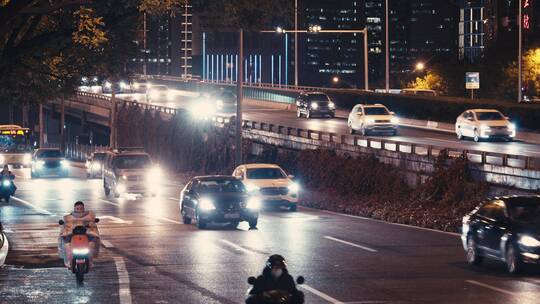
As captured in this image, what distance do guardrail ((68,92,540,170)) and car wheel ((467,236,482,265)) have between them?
1172cm

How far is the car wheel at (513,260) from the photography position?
2059 centimetres

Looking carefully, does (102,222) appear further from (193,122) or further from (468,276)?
(193,122)

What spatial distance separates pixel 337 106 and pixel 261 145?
30.1 meters

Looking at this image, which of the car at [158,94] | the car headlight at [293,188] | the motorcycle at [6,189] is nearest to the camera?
the car headlight at [293,188]

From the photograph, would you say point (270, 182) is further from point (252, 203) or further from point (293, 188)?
point (252, 203)

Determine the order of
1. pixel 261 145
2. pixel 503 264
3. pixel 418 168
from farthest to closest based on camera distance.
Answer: pixel 261 145
pixel 418 168
pixel 503 264

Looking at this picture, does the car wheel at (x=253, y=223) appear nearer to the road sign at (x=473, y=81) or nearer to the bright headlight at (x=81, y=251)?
the bright headlight at (x=81, y=251)

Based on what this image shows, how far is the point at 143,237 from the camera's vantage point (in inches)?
1148

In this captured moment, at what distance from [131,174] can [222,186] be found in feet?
51.7

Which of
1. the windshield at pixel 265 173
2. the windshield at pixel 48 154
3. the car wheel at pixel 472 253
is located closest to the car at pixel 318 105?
the windshield at pixel 48 154

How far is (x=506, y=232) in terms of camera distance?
21.1 meters

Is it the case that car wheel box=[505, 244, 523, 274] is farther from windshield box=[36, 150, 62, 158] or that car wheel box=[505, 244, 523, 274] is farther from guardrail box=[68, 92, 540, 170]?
windshield box=[36, 150, 62, 158]

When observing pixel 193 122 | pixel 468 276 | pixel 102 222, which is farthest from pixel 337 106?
pixel 468 276

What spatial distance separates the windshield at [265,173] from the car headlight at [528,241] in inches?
804
